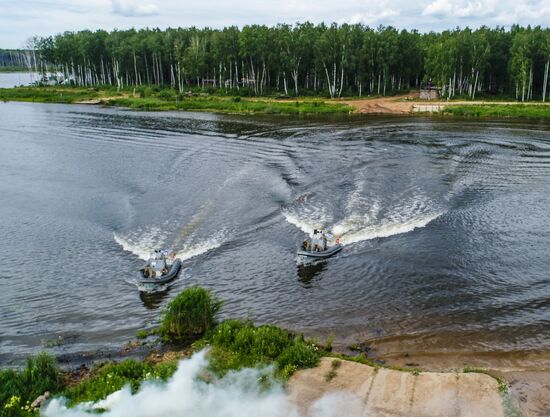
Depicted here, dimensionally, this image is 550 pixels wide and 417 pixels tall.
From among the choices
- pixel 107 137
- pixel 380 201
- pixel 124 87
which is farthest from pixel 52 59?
pixel 380 201

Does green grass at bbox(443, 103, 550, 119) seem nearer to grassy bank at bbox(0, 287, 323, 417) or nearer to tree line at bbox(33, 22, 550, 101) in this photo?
tree line at bbox(33, 22, 550, 101)

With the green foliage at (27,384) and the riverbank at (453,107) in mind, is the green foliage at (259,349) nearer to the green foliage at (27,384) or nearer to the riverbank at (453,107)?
the green foliage at (27,384)

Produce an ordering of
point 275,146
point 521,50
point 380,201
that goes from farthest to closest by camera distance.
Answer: point 521,50, point 275,146, point 380,201

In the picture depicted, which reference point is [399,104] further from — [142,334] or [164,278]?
[142,334]

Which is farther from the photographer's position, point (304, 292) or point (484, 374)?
point (304, 292)

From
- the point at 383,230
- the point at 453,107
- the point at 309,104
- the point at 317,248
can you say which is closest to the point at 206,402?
the point at 317,248

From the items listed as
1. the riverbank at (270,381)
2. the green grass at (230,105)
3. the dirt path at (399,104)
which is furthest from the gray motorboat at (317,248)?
the dirt path at (399,104)

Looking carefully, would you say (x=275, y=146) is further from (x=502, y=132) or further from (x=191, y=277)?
(x=191, y=277)
